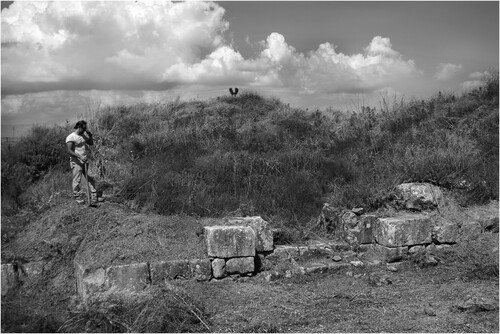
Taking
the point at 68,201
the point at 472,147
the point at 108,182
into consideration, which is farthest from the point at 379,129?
the point at 68,201

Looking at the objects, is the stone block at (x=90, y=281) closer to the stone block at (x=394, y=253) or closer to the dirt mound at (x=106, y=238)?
the dirt mound at (x=106, y=238)

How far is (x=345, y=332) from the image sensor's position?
5609 mm

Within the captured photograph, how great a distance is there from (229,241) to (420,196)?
3.74 metres

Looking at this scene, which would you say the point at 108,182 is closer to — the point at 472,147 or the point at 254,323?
the point at 254,323

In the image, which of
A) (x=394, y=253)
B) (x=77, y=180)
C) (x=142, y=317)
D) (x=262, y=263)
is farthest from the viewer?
(x=77, y=180)

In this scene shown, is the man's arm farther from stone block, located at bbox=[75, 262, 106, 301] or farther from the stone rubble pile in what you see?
stone block, located at bbox=[75, 262, 106, 301]

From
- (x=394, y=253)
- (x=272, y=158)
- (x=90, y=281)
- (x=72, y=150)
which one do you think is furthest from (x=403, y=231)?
(x=72, y=150)

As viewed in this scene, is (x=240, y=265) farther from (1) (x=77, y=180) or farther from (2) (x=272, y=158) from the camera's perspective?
(2) (x=272, y=158)

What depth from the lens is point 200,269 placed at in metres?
7.20

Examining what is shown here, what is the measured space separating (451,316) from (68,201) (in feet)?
21.4

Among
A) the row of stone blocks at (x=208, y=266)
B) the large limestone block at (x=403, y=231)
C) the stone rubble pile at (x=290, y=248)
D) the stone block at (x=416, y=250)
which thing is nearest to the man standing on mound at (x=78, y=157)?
the stone rubble pile at (x=290, y=248)

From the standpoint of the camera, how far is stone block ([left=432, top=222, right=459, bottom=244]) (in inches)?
332

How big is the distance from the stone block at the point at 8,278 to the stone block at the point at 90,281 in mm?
1061

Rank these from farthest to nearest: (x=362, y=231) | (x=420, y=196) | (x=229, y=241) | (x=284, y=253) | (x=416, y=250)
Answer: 1. (x=420, y=196)
2. (x=362, y=231)
3. (x=416, y=250)
4. (x=284, y=253)
5. (x=229, y=241)
